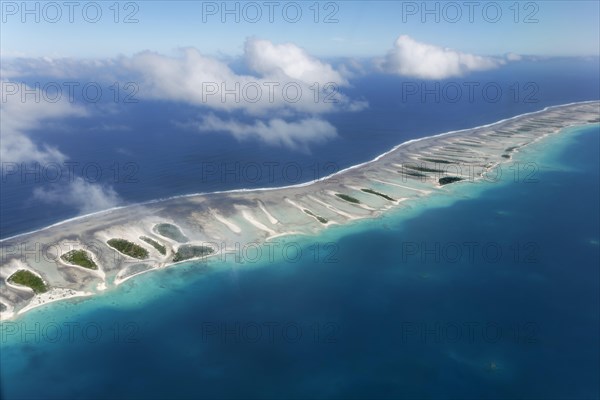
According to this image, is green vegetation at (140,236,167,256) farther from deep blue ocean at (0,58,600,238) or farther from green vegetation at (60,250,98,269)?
deep blue ocean at (0,58,600,238)

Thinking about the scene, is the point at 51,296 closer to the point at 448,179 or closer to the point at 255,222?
the point at 255,222

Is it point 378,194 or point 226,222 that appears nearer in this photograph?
point 226,222

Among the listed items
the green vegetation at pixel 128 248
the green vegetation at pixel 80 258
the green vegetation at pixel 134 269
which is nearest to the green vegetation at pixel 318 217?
the green vegetation at pixel 128 248

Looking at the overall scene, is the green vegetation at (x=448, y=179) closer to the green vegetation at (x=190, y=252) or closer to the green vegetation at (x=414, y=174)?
the green vegetation at (x=414, y=174)

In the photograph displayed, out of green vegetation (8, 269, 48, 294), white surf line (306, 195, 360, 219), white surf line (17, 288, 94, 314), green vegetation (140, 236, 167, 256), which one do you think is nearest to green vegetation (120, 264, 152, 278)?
green vegetation (140, 236, 167, 256)

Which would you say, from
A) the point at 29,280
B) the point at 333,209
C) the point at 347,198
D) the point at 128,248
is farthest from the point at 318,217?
the point at 29,280

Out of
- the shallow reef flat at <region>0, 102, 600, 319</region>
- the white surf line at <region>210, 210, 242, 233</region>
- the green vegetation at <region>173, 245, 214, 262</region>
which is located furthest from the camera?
the white surf line at <region>210, 210, 242, 233</region>
